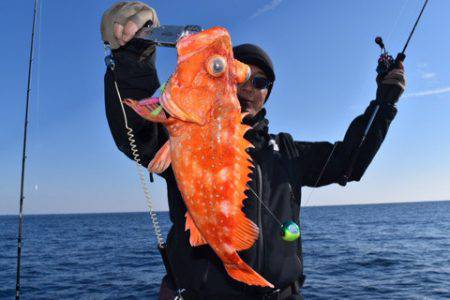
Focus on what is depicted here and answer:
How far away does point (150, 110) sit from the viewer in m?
2.41

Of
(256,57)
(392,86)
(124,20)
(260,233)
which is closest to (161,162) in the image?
(124,20)

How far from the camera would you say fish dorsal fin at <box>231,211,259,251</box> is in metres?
2.48

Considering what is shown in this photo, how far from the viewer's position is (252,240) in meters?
2.52

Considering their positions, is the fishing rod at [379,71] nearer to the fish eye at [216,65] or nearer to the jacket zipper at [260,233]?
the jacket zipper at [260,233]

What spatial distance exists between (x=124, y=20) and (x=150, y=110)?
2.66ft

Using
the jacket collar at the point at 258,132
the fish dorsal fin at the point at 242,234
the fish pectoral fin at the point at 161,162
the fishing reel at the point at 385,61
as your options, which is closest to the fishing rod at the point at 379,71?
the fishing reel at the point at 385,61

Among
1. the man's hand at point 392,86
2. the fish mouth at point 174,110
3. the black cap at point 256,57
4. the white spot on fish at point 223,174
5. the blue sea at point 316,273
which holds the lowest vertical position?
the blue sea at point 316,273

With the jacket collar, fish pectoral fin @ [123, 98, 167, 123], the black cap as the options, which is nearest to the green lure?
the jacket collar

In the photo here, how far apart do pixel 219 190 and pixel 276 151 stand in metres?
1.78

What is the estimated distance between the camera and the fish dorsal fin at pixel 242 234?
2.48 metres

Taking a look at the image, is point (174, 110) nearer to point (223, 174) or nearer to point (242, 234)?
point (223, 174)

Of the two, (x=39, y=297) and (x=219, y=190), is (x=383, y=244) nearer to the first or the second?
(x=39, y=297)

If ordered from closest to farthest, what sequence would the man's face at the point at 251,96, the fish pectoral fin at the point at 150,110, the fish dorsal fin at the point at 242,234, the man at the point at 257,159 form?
the fish pectoral fin at the point at 150,110 < the fish dorsal fin at the point at 242,234 < the man at the point at 257,159 < the man's face at the point at 251,96

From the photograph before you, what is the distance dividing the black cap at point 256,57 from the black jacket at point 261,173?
576mm
